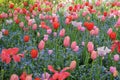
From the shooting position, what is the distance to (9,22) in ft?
17.3

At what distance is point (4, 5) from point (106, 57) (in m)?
3.94

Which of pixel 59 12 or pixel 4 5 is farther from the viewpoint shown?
pixel 4 5

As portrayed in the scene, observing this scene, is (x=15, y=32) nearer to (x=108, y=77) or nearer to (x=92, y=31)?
(x=92, y=31)

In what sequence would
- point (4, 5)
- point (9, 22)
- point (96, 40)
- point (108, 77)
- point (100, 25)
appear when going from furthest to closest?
point (4, 5)
point (100, 25)
point (9, 22)
point (96, 40)
point (108, 77)

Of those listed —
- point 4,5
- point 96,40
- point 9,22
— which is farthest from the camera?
point 4,5

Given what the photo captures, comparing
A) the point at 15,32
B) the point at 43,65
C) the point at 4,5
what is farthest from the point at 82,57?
the point at 4,5

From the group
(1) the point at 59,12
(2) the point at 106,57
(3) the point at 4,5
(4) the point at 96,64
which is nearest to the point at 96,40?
(2) the point at 106,57

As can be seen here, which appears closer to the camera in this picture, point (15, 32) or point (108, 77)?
point (108, 77)

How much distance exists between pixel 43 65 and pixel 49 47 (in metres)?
0.60

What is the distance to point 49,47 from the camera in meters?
4.52

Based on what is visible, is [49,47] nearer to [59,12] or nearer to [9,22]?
[9,22]

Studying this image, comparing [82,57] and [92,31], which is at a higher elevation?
[92,31]

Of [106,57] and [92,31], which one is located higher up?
[92,31]

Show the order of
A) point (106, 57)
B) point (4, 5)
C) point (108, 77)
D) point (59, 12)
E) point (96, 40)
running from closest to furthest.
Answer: point (108, 77)
point (106, 57)
point (96, 40)
point (59, 12)
point (4, 5)
